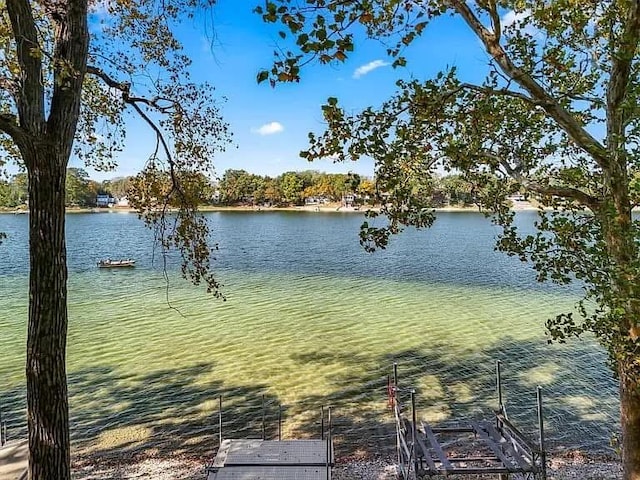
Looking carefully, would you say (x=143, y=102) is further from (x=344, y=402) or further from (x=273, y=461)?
(x=344, y=402)

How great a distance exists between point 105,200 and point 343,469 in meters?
117

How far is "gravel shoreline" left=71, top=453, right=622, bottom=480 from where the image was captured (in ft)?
24.5

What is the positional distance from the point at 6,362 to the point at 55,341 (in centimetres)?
1179

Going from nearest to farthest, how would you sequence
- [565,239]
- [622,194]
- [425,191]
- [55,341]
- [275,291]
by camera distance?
[55,341] → [622,194] → [565,239] → [425,191] → [275,291]

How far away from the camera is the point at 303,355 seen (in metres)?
14.2

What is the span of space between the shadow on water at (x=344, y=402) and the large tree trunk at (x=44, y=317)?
4801mm

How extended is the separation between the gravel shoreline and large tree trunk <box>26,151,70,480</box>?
3.82 metres

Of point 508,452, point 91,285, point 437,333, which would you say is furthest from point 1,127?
point 91,285

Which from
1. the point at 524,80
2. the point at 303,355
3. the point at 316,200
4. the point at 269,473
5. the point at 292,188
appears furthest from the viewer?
the point at 316,200

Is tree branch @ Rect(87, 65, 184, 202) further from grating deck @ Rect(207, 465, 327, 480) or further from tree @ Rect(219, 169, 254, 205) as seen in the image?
tree @ Rect(219, 169, 254, 205)

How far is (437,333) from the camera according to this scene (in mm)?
16609

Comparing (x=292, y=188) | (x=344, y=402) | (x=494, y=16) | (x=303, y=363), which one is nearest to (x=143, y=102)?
Result: (x=494, y=16)

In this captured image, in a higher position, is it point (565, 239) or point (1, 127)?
point (1, 127)

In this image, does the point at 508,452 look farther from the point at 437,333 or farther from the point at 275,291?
the point at 275,291
